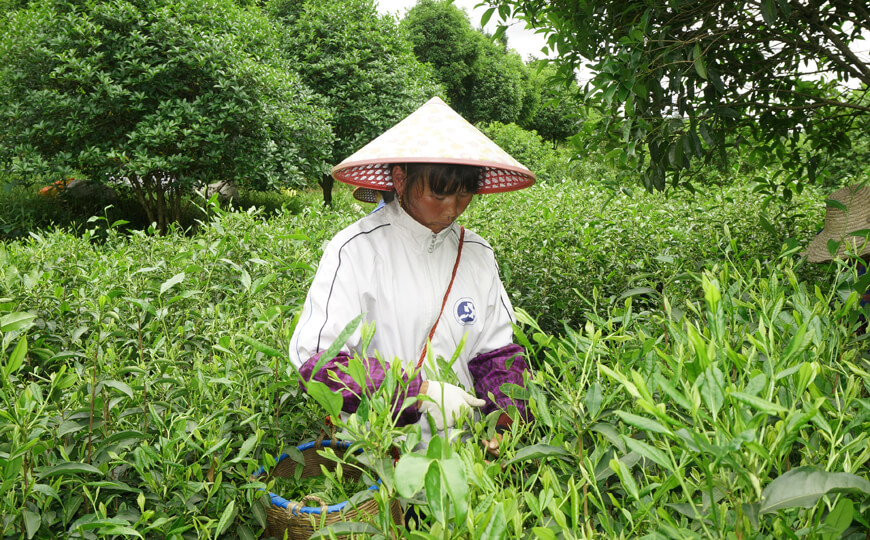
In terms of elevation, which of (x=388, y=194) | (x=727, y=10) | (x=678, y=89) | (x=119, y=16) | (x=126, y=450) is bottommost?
(x=126, y=450)

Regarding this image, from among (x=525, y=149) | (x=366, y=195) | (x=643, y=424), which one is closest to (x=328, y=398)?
(x=643, y=424)

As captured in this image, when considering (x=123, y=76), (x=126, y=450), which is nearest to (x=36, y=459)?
(x=126, y=450)

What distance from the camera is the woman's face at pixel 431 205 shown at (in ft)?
5.53

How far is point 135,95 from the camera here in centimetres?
706

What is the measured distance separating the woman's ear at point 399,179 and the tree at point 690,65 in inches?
31.7

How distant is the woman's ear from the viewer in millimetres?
1773

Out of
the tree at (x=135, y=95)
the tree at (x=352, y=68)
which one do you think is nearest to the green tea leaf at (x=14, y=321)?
the tree at (x=135, y=95)

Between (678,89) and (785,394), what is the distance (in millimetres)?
1892

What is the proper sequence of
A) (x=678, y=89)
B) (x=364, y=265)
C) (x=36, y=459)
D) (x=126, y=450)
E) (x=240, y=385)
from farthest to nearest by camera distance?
(x=678, y=89) → (x=364, y=265) → (x=240, y=385) → (x=126, y=450) → (x=36, y=459)

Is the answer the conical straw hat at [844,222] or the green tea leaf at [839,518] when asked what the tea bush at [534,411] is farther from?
the conical straw hat at [844,222]

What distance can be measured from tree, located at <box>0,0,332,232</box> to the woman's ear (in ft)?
20.2

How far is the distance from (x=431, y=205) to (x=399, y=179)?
16 cm

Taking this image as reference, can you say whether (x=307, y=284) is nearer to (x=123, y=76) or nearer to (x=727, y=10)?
(x=727, y=10)

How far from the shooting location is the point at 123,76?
727 cm
